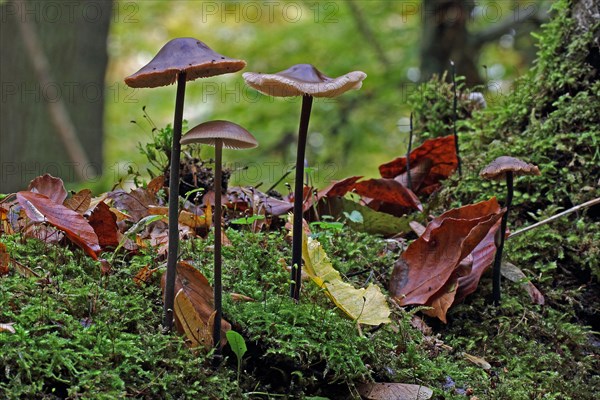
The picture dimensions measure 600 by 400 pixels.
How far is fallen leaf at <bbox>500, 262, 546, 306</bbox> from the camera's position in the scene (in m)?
2.12

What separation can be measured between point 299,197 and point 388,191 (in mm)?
1057

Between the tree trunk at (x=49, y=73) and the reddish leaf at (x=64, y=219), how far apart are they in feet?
17.1

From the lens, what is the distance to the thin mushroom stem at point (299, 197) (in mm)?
1506

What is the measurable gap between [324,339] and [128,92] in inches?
423

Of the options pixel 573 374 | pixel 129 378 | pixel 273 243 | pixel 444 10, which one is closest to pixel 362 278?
pixel 273 243

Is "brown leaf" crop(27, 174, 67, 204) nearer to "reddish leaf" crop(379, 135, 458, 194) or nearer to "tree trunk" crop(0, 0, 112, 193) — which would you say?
"reddish leaf" crop(379, 135, 458, 194)

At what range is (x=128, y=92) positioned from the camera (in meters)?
11.5

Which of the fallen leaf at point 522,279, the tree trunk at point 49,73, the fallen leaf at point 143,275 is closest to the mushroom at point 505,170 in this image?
the fallen leaf at point 522,279

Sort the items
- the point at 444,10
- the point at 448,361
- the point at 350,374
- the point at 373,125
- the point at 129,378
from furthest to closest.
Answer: the point at 373,125 → the point at 444,10 → the point at 448,361 → the point at 350,374 → the point at 129,378

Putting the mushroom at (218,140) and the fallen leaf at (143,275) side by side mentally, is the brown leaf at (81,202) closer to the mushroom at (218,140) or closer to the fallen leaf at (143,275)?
the fallen leaf at (143,275)

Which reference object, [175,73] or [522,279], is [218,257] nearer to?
[175,73]

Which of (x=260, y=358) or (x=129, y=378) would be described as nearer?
(x=129, y=378)

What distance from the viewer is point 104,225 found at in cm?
189

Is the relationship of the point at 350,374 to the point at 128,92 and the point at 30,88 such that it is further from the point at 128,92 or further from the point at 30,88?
the point at 128,92
